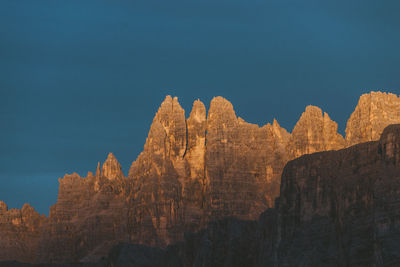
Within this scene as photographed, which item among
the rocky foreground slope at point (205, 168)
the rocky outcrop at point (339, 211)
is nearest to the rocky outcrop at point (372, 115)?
the rocky foreground slope at point (205, 168)

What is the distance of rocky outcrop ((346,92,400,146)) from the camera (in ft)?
471

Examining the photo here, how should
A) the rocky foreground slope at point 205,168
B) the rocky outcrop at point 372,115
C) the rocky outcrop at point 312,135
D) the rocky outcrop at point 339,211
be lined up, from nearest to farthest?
the rocky outcrop at point 339,211
the rocky outcrop at point 372,115
the rocky outcrop at point 312,135
the rocky foreground slope at point 205,168

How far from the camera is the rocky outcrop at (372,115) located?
471 ft

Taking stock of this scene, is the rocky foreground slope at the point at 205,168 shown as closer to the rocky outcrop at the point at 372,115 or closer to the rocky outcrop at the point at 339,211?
the rocky outcrop at the point at 372,115

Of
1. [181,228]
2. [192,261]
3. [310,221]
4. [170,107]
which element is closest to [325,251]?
[310,221]

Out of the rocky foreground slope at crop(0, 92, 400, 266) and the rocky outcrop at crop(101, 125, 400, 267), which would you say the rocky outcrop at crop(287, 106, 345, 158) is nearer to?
the rocky foreground slope at crop(0, 92, 400, 266)

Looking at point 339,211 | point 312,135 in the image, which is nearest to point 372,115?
point 312,135

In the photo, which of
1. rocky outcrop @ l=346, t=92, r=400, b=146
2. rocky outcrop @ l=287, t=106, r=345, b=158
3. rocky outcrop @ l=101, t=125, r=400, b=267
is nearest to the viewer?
rocky outcrop @ l=101, t=125, r=400, b=267

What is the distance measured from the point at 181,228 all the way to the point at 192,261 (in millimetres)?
59218

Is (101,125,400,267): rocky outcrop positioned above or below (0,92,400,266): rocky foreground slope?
below

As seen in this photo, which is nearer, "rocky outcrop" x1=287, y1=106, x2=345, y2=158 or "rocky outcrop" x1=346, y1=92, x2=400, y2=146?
"rocky outcrop" x1=346, y1=92, x2=400, y2=146

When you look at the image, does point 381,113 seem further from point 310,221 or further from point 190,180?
point 310,221

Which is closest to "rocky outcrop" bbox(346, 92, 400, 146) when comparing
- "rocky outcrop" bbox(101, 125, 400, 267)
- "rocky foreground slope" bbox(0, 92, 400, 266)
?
"rocky foreground slope" bbox(0, 92, 400, 266)

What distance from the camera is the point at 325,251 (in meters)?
74.1
